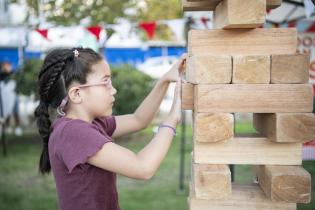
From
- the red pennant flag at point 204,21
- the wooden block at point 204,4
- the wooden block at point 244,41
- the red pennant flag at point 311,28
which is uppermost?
the red pennant flag at point 204,21

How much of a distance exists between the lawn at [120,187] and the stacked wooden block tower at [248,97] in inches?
115

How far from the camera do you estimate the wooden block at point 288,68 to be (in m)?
1.35

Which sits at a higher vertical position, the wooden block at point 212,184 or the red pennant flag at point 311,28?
the red pennant flag at point 311,28

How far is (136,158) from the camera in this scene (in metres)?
1.49

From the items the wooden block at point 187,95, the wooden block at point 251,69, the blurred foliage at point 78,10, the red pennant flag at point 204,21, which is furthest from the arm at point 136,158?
the blurred foliage at point 78,10

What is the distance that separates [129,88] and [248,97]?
678 centimetres

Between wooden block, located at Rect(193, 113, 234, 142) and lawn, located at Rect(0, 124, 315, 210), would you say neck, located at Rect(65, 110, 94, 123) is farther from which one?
lawn, located at Rect(0, 124, 315, 210)

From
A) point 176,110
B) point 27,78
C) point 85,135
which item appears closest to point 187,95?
point 176,110

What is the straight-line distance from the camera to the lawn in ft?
15.2

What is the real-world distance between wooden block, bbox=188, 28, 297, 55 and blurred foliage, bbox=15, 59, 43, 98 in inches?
273

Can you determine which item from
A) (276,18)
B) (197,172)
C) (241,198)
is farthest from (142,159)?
(276,18)

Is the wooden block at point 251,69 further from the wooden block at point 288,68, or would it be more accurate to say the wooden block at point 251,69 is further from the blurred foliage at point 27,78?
the blurred foliage at point 27,78

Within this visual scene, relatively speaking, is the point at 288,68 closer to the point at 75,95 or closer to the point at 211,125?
the point at 211,125

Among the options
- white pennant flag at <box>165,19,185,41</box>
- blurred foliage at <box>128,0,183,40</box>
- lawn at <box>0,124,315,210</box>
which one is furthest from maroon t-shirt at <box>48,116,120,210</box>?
blurred foliage at <box>128,0,183,40</box>
